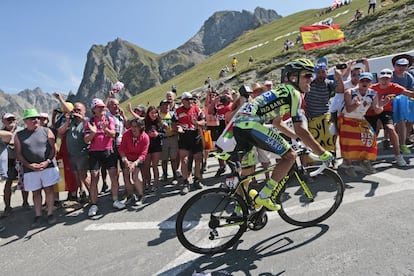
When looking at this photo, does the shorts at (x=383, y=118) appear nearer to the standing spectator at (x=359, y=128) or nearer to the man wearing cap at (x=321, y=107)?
the standing spectator at (x=359, y=128)

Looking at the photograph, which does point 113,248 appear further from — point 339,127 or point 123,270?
point 339,127

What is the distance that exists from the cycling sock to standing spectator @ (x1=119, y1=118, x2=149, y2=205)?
322 centimetres

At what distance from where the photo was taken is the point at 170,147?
312 inches

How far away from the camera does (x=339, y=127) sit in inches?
266

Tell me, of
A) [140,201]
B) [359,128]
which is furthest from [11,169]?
[359,128]

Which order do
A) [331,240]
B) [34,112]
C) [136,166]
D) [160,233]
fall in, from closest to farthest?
[331,240] → [160,233] → [34,112] → [136,166]

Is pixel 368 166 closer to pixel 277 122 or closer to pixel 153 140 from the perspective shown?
pixel 277 122

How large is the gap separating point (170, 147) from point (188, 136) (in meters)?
0.88

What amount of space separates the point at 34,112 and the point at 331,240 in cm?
574

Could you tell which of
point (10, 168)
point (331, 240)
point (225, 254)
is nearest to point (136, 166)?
point (10, 168)

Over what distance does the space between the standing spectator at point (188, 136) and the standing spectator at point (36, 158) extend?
269 centimetres

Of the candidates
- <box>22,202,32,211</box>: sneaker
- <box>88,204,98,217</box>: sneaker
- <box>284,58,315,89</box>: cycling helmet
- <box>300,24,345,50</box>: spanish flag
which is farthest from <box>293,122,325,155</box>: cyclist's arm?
<box>300,24,345,50</box>: spanish flag

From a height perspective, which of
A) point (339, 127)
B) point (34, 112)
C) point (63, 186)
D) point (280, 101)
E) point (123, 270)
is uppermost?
point (34, 112)

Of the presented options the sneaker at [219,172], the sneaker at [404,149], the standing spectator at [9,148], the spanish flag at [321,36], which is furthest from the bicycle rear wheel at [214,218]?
the spanish flag at [321,36]
